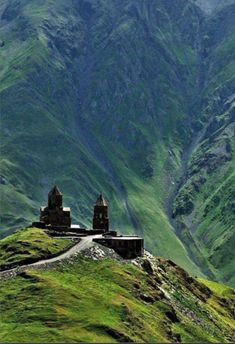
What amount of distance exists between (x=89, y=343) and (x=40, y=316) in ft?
72.9

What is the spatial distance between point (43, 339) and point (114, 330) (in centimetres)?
1746

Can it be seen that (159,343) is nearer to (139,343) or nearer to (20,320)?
(139,343)

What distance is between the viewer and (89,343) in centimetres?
18000

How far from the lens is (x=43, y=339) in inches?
7244

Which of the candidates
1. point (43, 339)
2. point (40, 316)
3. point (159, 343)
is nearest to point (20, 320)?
point (40, 316)

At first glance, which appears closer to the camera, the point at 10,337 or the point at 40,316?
the point at 10,337

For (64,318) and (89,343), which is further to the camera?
(64,318)

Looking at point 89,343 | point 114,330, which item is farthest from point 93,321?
point 89,343

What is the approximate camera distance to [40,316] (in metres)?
199

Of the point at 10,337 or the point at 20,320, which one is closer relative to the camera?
the point at 10,337

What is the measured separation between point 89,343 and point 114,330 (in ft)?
51.9

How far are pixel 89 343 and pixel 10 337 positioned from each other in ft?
54.8

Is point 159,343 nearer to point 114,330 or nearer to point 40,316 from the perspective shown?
point 114,330

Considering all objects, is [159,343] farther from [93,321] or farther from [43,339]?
[43,339]
